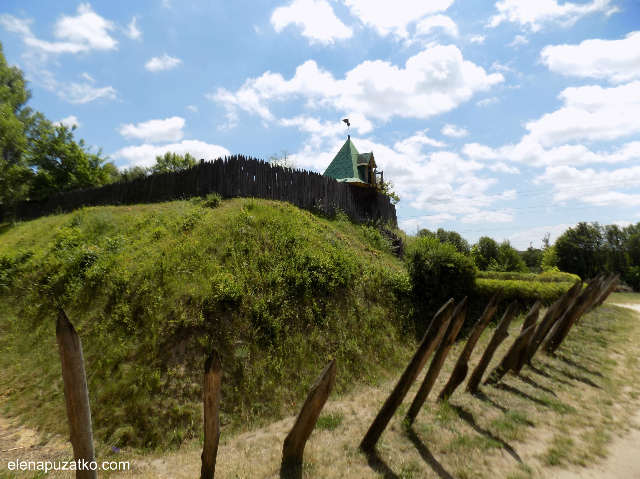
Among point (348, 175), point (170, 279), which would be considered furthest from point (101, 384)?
point (348, 175)

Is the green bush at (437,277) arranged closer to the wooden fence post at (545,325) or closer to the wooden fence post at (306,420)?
the wooden fence post at (545,325)

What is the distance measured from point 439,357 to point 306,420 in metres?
1.96

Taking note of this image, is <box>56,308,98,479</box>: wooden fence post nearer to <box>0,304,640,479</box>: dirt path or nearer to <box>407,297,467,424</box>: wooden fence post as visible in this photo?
<box>0,304,640,479</box>: dirt path

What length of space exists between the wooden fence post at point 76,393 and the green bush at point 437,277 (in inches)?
382

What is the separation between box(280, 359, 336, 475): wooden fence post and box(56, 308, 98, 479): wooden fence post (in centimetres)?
194

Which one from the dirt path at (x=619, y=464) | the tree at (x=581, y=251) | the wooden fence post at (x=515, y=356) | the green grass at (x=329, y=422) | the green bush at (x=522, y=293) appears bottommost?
the green grass at (x=329, y=422)

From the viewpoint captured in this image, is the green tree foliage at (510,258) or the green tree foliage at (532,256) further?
the green tree foliage at (532,256)

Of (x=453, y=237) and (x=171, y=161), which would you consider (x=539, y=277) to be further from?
(x=171, y=161)

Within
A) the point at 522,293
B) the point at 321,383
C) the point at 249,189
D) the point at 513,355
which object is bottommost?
the point at 513,355

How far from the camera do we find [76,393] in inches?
108

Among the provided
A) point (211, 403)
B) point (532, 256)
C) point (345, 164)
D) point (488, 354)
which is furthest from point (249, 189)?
point (532, 256)

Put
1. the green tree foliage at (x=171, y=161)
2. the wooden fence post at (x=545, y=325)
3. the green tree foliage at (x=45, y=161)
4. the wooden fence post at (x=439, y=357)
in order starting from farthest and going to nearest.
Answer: the green tree foliage at (x=171, y=161) → the green tree foliage at (x=45, y=161) → the wooden fence post at (x=545, y=325) → the wooden fence post at (x=439, y=357)

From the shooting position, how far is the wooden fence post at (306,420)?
3299 millimetres

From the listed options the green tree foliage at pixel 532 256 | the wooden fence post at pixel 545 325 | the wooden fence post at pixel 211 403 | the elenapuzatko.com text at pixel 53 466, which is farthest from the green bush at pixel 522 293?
the green tree foliage at pixel 532 256
